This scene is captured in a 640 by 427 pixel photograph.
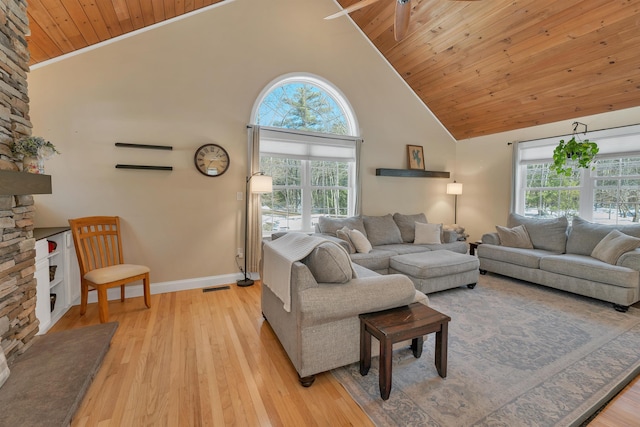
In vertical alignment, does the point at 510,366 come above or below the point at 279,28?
below

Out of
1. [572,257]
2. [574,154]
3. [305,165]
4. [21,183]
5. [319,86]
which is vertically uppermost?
[319,86]

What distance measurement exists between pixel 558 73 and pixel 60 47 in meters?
6.06

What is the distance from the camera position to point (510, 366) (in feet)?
6.92

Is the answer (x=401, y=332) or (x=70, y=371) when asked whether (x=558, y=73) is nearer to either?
(x=401, y=332)

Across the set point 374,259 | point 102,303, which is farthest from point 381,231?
point 102,303

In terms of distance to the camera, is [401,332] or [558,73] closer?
[401,332]

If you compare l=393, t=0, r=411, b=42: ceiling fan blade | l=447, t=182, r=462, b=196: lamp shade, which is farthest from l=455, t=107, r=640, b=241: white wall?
l=393, t=0, r=411, b=42: ceiling fan blade

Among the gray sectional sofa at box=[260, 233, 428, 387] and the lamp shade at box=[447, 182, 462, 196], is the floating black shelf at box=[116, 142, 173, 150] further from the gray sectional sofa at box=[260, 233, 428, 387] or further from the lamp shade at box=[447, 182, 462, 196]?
the lamp shade at box=[447, 182, 462, 196]

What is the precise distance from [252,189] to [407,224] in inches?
109

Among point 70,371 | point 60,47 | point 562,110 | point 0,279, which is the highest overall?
point 60,47

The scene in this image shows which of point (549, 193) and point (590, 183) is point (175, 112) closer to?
point (549, 193)

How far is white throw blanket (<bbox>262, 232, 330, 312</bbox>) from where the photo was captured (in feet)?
6.61

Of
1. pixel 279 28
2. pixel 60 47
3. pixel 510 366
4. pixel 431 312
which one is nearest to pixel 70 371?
pixel 431 312

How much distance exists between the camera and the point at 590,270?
133 inches
